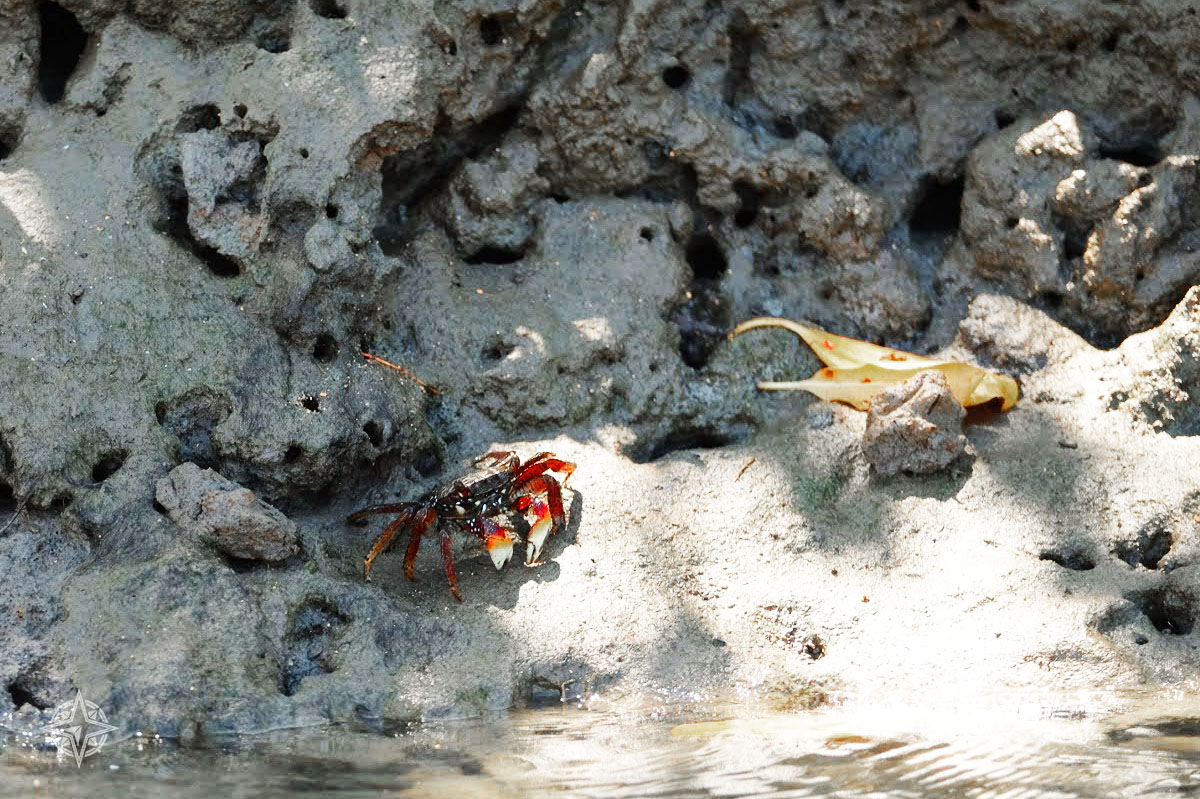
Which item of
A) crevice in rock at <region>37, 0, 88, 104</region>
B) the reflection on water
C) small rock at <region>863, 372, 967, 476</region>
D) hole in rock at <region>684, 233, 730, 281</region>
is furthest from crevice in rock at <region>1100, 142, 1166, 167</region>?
crevice in rock at <region>37, 0, 88, 104</region>

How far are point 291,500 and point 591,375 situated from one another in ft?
4.42

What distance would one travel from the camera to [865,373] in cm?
602

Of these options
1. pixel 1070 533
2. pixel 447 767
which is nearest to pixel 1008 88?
pixel 1070 533

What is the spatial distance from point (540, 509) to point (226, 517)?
3.78 ft

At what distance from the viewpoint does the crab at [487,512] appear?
207 inches

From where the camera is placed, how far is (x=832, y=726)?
15.0 feet

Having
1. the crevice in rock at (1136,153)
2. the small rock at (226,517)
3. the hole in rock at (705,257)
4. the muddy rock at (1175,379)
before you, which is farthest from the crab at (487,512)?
the crevice in rock at (1136,153)

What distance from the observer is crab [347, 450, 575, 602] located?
5246 millimetres

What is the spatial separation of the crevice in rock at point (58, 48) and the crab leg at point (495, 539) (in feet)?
8.66

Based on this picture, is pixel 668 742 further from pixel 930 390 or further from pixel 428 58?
pixel 428 58

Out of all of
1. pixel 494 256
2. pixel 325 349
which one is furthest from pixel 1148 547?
pixel 325 349

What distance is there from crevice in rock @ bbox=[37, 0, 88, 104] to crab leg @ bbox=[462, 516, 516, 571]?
8.66 feet

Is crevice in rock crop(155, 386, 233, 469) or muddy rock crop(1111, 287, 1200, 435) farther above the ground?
muddy rock crop(1111, 287, 1200, 435)

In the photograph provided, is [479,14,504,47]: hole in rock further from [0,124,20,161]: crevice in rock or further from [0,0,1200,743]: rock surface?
[0,124,20,161]: crevice in rock
